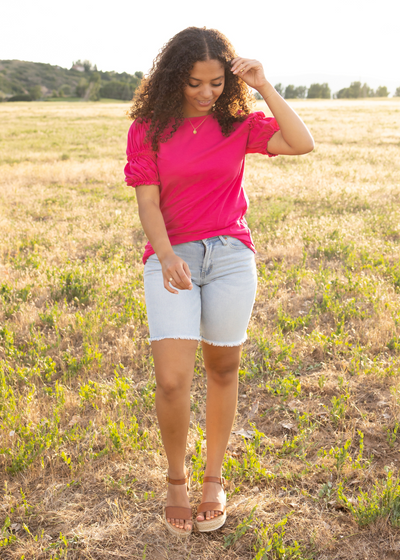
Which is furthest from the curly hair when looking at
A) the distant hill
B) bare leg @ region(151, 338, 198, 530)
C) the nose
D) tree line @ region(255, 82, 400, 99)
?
tree line @ region(255, 82, 400, 99)

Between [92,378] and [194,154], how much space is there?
102 inches

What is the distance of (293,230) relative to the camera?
821 cm

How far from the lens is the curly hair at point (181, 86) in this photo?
255 cm

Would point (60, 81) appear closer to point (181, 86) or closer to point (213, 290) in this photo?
point (181, 86)

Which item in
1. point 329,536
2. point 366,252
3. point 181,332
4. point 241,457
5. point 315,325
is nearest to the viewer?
point 181,332

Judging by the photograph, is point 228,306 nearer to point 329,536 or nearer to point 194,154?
point 194,154

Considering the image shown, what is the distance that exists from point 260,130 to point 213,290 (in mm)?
1007

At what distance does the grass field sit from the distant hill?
103848 millimetres

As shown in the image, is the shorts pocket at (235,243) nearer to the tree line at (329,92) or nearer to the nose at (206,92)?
the nose at (206,92)

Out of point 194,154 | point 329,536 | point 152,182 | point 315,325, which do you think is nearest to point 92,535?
point 329,536

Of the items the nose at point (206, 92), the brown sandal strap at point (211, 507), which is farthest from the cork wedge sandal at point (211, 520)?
the nose at point (206, 92)

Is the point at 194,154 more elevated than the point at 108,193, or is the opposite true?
the point at 194,154

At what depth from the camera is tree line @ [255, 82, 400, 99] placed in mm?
112438

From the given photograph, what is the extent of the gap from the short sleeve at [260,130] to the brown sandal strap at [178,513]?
2.22m
